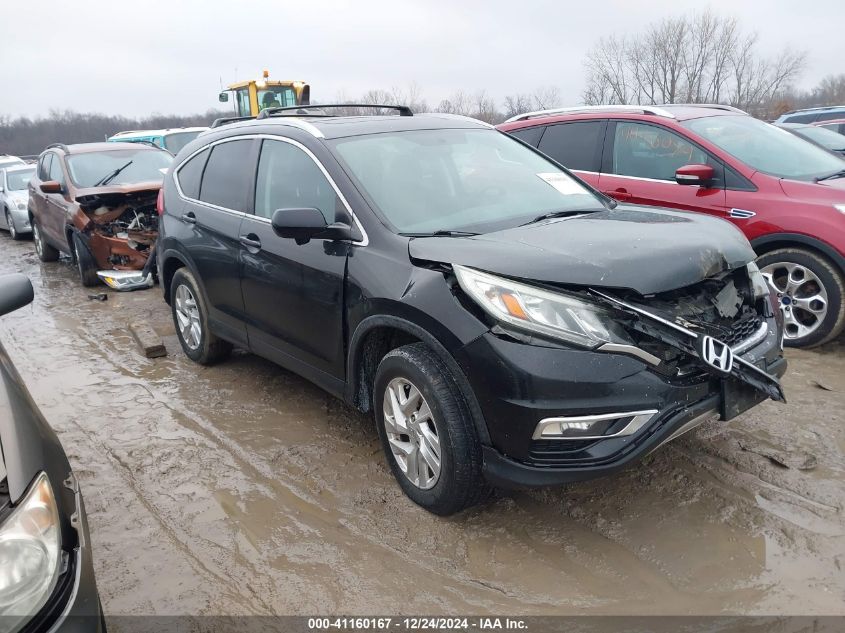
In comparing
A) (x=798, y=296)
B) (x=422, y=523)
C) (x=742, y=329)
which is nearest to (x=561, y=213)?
(x=742, y=329)

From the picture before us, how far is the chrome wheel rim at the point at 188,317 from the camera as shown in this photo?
5066 millimetres

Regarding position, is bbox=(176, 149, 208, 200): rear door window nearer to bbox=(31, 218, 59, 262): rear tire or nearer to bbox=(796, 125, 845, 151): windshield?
bbox=(31, 218, 59, 262): rear tire

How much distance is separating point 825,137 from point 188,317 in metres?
8.63

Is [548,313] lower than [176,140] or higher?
lower

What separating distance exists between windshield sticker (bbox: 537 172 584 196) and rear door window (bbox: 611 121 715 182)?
192 centimetres

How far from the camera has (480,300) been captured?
2.66 meters


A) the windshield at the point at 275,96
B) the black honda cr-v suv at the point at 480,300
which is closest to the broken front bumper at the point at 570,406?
the black honda cr-v suv at the point at 480,300

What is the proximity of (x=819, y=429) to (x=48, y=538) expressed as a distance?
12.3ft

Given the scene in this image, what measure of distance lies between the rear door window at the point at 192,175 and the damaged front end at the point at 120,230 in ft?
9.72

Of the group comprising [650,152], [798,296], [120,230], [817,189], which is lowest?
[798,296]

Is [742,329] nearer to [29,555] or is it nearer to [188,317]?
[29,555]

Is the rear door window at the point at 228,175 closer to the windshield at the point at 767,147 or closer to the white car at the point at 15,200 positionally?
the windshield at the point at 767,147

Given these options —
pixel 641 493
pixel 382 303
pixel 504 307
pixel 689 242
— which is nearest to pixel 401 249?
pixel 382 303

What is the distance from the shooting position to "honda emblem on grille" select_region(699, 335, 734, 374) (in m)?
2.62
